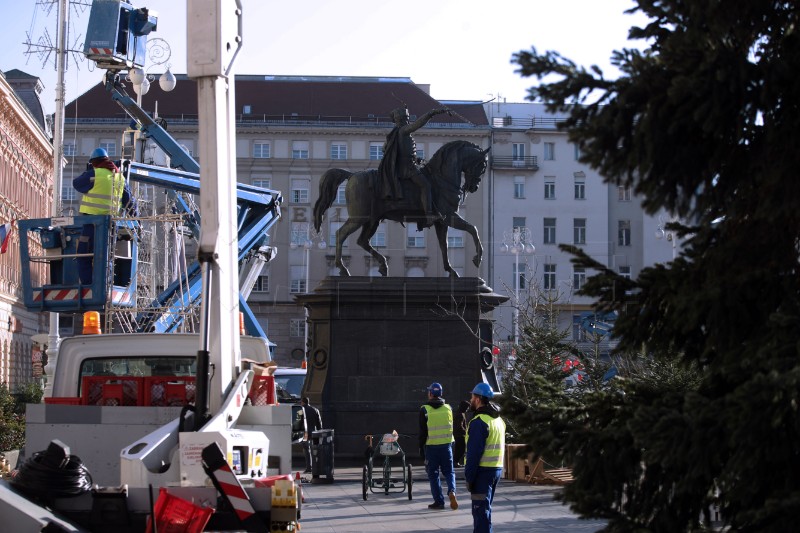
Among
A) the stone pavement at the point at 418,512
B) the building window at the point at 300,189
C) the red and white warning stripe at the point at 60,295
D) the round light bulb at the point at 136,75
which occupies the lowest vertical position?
the stone pavement at the point at 418,512

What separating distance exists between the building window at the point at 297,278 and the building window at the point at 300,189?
991cm

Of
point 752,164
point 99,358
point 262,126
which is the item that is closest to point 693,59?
point 752,164

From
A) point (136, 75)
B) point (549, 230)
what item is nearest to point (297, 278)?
point (549, 230)

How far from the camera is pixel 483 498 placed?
11.6 m

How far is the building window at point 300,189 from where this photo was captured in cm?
7706

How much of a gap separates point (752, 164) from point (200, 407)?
4.59 metres

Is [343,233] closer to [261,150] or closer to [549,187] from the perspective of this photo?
[261,150]

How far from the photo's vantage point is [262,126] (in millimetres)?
81562

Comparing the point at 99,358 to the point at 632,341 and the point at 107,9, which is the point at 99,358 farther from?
the point at 107,9

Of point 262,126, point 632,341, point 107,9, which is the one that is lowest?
point 632,341

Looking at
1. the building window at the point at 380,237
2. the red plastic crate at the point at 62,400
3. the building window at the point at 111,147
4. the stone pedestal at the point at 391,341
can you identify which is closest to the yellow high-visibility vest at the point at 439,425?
the red plastic crate at the point at 62,400

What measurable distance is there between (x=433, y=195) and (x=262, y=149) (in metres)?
53.2

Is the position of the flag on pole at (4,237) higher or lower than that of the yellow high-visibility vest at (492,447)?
higher

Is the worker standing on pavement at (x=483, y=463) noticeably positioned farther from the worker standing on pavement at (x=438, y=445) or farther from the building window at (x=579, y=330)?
the building window at (x=579, y=330)
